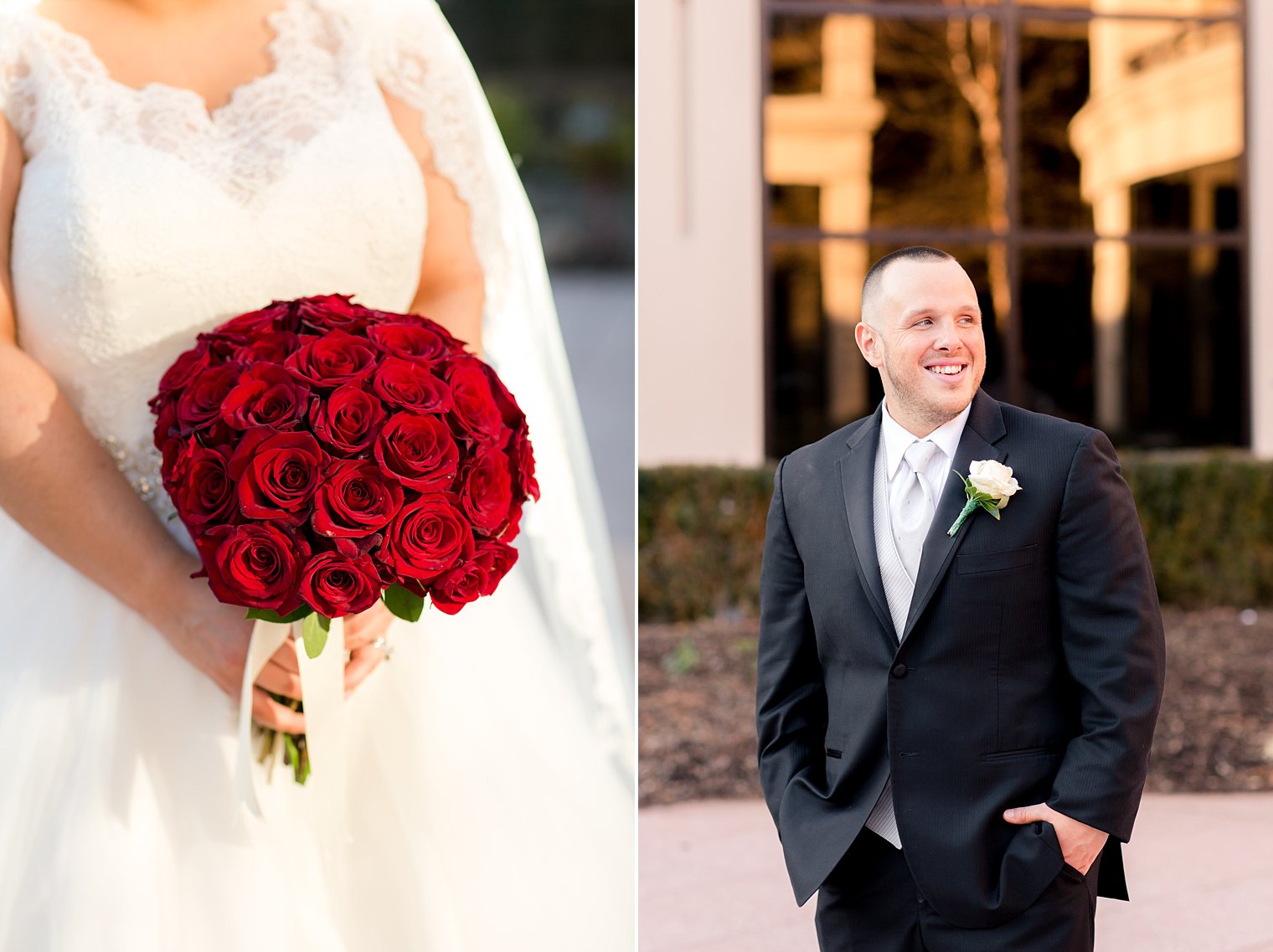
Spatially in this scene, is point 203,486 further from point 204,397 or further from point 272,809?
point 272,809

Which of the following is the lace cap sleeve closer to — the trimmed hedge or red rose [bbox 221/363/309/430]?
red rose [bbox 221/363/309/430]

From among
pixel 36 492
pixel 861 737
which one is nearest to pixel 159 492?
pixel 36 492

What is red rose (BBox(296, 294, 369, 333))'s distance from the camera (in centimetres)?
211

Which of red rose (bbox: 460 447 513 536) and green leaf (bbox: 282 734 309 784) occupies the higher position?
red rose (bbox: 460 447 513 536)

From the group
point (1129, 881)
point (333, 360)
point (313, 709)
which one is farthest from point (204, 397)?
point (1129, 881)

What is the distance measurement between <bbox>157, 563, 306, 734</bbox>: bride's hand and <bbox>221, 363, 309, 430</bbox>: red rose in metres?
0.36

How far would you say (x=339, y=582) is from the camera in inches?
77.0

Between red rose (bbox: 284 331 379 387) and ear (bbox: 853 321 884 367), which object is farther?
ear (bbox: 853 321 884 367)

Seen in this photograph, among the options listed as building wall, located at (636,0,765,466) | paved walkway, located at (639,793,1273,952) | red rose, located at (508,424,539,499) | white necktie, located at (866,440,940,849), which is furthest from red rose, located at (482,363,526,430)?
building wall, located at (636,0,765,466)

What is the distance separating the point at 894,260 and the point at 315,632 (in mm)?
1074

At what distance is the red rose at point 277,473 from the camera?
6.30ft

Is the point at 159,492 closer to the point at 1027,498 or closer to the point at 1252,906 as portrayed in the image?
the point at 1027,498

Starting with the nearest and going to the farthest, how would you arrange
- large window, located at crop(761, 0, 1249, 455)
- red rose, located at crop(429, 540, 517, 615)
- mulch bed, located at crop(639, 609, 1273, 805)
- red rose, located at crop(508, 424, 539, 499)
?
red rose, located at crop(429, 540, 517, 615) < red rose, located at crop(508, 424, 539, 499) < mulch bed, located at crop(639, 609, 1273, 805) < large window, located at crop(761, 0, 1249, 455)

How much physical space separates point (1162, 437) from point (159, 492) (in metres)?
7.64
